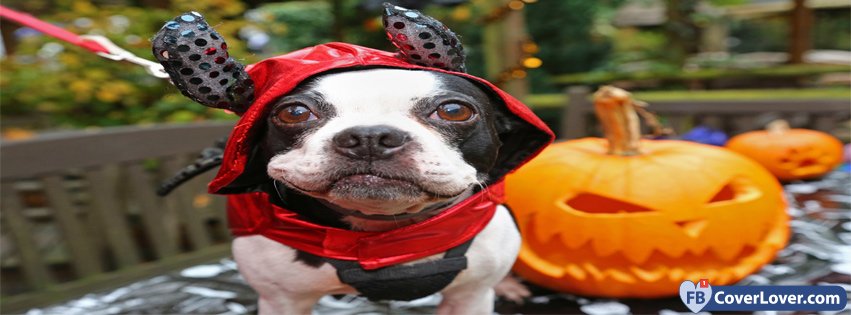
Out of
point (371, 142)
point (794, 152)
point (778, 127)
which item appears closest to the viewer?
point (371, 142)

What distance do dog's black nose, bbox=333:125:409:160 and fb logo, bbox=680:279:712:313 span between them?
0.77 metres

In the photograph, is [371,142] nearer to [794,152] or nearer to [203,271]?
[203,271]

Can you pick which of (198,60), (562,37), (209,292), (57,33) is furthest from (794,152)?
(562,37)

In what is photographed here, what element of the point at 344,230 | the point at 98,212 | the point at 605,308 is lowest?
the point at 605,308

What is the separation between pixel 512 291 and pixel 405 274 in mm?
558

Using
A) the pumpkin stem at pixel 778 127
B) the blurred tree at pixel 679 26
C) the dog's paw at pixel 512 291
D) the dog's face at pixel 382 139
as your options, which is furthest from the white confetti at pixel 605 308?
the blurred tree at pixel 679 26

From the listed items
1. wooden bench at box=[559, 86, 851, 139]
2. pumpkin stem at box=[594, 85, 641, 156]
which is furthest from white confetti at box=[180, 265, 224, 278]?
wooden bench at box=[559, 86, 851, 139]

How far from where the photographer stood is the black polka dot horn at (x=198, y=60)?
72 cm

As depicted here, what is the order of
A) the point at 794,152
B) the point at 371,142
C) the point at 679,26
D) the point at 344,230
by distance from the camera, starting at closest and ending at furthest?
the point at 371,142, the point at 344,230, the point at 794,152, the point at 679,26

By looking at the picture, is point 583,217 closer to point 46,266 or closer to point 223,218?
point 223,218

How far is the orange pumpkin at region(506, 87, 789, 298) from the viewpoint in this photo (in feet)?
4.10

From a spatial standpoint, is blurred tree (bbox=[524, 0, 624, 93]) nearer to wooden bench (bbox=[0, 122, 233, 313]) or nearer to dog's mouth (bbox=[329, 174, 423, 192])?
wooden bench (bbox=[0, 122, 233, 313])

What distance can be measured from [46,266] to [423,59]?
1211mm

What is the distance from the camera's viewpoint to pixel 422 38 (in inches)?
30.0
